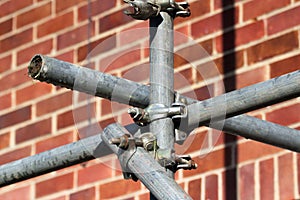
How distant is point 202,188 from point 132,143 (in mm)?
1411

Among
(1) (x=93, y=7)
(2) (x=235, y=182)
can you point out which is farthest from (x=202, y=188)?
(1) (x=93, y=7)

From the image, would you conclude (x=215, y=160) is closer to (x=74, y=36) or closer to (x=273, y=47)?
(x=273, y=47)

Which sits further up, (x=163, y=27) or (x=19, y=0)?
(x=19, y=0)

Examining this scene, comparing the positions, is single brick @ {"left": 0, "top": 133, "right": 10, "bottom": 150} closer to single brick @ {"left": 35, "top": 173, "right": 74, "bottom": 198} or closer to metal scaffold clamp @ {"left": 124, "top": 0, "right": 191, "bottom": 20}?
single brick @ {"left": 35, "top": 173, "right": 74, "bottom": 198}

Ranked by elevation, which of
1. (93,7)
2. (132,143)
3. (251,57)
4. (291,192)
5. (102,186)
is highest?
(93,7)

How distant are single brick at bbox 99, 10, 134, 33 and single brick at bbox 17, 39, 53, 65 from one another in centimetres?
33

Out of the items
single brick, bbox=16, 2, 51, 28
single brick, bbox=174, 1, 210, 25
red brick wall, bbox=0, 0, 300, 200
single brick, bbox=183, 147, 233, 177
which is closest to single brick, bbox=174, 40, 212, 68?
red brick wall, bbox=0, 0, 300, 200

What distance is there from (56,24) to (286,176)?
161 cm

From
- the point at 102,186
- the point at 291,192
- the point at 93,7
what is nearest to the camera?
the point at 291,192

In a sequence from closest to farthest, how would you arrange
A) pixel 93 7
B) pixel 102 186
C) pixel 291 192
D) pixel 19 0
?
pixel 291 192
pixel 102 186
pixel 93 7
pixel 19 0

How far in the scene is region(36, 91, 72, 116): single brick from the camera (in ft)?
15.9

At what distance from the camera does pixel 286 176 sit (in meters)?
3.94

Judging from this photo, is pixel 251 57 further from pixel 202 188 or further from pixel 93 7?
pixel 93 7

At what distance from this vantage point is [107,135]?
115 inches
